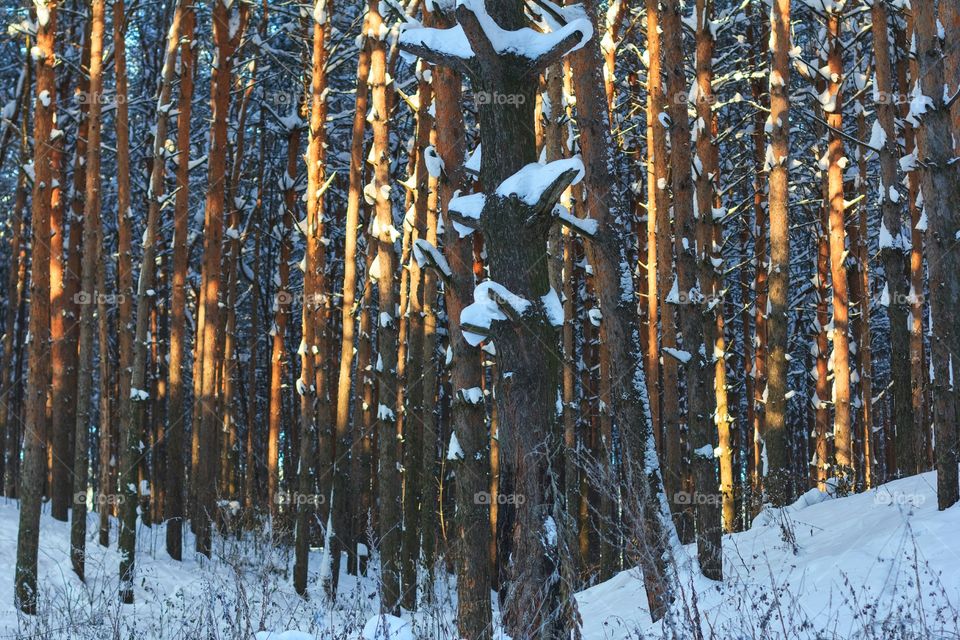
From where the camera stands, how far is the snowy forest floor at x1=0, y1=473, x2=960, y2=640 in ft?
16.4

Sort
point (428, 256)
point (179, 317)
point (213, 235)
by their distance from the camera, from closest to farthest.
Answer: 1. point (428, 256)
2. point (179, 317)
3. point (213, 235)

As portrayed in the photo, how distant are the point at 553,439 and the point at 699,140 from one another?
8109mm

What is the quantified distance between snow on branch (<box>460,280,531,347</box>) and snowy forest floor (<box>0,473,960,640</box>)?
162 centimetres

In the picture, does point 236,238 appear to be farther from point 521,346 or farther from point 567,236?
point 521,346

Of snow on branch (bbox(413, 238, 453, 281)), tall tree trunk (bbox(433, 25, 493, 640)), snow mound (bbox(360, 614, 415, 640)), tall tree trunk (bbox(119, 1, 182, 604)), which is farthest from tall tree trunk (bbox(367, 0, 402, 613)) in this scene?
snow mound (bbox(360, 614, 415, 640))

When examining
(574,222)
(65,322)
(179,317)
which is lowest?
(574,222)

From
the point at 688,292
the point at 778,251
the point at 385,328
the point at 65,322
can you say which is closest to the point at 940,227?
the point at 688,292

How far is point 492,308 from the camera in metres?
4.94

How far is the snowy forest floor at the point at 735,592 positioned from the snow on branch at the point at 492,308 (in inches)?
63.9

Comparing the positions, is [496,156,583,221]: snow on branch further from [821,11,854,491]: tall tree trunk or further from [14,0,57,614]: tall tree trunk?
[821,11,854,491]: tall tree trunk

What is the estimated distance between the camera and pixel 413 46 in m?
5.15

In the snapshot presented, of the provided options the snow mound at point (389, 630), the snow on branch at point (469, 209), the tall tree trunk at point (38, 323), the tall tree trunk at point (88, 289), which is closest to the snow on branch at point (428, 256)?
the snow on branch at point (469, 209)

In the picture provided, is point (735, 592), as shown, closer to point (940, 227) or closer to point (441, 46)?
point (940, 227)

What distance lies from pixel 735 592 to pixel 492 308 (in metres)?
3.83
